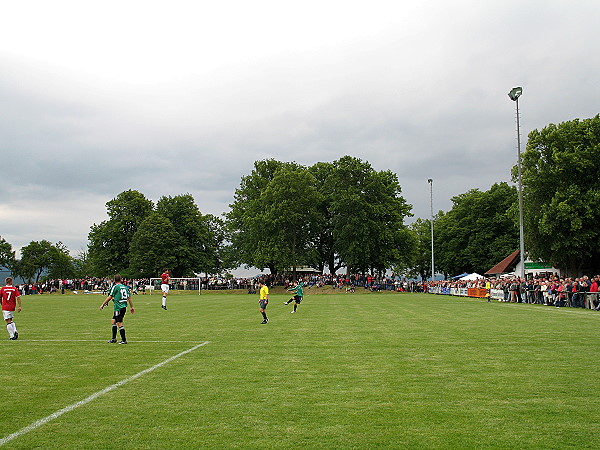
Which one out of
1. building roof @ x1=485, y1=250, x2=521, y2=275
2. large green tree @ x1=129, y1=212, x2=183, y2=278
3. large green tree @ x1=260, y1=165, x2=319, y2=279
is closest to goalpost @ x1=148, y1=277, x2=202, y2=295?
large green tree @ x1=129, y1=212, x2=183, y2=278

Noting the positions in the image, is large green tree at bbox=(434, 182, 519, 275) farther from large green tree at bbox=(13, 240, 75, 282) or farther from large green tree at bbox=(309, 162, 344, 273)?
large green tree at bbox=(13, 240, 75, 282)

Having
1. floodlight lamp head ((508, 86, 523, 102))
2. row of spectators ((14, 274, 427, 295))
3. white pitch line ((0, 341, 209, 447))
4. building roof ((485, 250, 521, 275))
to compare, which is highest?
floodlight lamp head ((508, 86, 523, 102))

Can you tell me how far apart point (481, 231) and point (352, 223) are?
2665 centimetres

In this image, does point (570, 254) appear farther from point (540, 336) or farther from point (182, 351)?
point (182, 351)

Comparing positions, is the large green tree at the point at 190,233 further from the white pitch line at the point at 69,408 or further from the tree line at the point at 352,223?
the white pitch line at the point at 69,408

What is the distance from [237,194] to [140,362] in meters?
66.1

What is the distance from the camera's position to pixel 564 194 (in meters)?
45.7

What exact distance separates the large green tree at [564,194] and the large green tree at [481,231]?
28.0 metres

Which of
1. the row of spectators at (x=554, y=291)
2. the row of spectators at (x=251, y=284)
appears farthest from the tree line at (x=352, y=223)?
the row of spectators at (x=554, y=291)

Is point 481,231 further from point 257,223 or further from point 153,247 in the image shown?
point 153,247

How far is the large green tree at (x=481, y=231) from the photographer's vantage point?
78.8 meters

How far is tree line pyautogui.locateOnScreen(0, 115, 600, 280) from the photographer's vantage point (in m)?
46.6

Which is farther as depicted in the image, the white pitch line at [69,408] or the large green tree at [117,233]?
the large green tree at [117,233]

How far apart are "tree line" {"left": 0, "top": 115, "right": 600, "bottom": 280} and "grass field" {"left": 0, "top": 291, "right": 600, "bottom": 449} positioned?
34.0m
